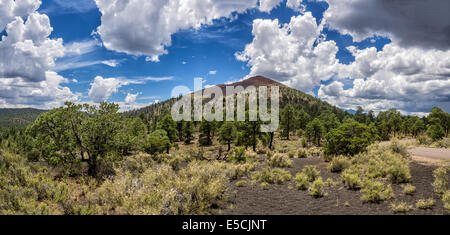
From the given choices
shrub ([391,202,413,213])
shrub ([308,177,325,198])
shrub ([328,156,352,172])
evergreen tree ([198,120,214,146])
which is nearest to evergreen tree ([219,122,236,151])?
evergreen tree ([198,120,214,146])

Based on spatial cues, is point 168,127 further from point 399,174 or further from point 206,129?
point 399,174

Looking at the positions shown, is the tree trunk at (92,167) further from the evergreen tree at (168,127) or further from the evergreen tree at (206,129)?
the evergreen tree at (206,129)

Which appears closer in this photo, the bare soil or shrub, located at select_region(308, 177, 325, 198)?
the bare soil

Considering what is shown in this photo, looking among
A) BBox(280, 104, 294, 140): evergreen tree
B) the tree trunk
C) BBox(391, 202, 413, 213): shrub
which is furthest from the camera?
BBox(280, 104, 294, 140): evergreen tree

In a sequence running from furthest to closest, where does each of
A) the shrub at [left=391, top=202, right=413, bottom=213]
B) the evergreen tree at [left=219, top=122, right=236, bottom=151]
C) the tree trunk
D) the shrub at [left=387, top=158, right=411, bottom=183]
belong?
1. the evergreen tree at [left=219, top=122, right=236, bottom=151]
2. the tree trunk
3. the shrub at [left=387, top=158, right=411, bottom=183]
4. the shrub at [left=391, top=202, right=413, bottom=213]

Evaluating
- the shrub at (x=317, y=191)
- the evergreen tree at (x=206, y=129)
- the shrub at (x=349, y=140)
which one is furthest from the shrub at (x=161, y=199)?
the evergreen tree at (x=206, y=129)

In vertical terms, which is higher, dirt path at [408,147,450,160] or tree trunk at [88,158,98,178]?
dirt path at [408,147,450,160]

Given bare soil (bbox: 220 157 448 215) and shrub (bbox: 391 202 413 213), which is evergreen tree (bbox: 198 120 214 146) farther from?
shrub (bbox: 391 202 413 213)

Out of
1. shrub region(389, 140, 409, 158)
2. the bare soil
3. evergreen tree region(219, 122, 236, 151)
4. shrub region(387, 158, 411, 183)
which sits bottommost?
the bare soil

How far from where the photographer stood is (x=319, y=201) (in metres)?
9.34

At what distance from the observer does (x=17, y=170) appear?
41.3 ft

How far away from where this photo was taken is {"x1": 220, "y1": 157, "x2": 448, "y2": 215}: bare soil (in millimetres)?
7855

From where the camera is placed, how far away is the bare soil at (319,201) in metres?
7.85
